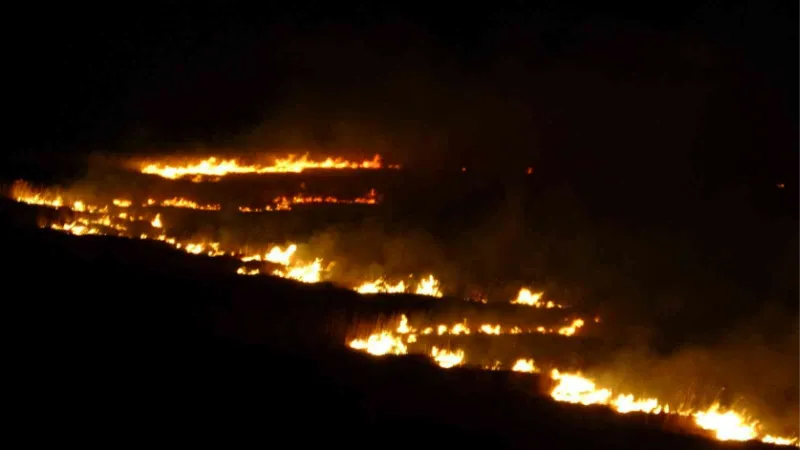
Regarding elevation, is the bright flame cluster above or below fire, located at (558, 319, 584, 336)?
below

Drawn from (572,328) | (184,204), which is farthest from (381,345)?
(184,204)

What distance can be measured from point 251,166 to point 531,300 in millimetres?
4825

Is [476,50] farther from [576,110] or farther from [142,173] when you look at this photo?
[142,173]

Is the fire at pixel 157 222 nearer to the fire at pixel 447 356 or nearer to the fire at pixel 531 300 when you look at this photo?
the fire at pixel 531 300

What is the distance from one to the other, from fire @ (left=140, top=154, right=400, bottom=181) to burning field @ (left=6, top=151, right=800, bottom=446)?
0.02m

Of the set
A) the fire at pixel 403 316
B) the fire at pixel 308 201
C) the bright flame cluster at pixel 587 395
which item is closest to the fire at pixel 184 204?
the fire at pixel 403 316

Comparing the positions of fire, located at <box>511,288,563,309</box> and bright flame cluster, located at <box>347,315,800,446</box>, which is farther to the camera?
fire, located at <box>511,288,563,309</box>

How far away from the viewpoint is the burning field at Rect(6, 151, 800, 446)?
669 cm

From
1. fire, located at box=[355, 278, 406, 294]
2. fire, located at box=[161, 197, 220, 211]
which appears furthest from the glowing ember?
fire, located at box=[161, 197, 220, 211]

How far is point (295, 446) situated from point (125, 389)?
43.7 inches

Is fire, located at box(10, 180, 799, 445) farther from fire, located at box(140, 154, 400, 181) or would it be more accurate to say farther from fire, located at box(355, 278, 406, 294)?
fire, located at box(140, 154, 400, 181)

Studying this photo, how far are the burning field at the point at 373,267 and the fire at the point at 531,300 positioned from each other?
0.02 m

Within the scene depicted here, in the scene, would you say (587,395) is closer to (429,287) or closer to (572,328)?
(572,328)

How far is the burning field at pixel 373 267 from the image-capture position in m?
6.69
